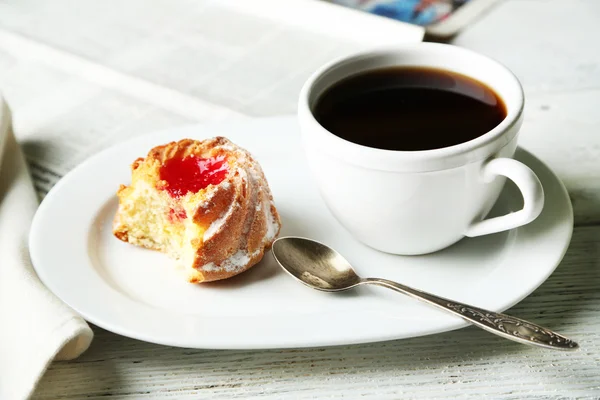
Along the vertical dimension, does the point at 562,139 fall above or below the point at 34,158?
above

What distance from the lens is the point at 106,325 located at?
896 millimetres

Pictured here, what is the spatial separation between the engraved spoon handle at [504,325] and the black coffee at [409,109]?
0.22 metres

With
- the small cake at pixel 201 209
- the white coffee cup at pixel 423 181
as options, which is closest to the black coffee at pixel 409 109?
the white coffee cup at pixel 423 181

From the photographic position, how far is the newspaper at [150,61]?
1604mm

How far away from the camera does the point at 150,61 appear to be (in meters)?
1.86

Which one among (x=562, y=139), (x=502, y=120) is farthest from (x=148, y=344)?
(x=562, y=139)

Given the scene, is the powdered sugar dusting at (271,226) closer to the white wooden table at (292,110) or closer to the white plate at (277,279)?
the white plate at (277,279)

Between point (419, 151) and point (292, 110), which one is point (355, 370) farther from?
point (292, 110)

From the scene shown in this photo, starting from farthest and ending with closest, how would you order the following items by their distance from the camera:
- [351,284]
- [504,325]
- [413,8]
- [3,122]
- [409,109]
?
[413,8]
[3,122]
[409,109]
[351,284]
[504,325]

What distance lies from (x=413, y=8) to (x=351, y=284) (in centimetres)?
146

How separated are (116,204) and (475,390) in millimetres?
681

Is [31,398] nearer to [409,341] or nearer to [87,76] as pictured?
[409,341]

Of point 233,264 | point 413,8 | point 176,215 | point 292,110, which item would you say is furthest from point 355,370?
point 413,8

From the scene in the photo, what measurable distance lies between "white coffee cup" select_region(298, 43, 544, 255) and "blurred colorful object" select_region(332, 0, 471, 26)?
105 centimetres
